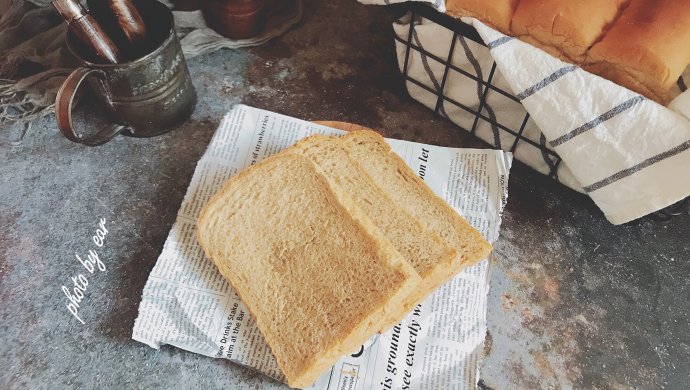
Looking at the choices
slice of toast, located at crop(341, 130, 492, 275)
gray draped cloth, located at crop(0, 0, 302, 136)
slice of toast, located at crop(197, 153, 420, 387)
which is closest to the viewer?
slice of toast, located at crop(197, 153, 420, 387)

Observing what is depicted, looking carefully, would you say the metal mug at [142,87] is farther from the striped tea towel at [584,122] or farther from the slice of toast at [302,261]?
the striped tea towel at [584,122]

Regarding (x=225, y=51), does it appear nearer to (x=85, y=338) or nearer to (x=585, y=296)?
(x=85, y=338)

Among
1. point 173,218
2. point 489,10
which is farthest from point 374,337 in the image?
point 489,10

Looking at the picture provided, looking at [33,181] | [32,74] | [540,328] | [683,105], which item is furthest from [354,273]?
[32,74]

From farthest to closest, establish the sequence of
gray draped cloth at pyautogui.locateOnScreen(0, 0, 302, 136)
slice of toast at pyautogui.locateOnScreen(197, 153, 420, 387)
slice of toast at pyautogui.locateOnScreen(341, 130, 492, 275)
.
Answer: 1. gray draped cloth at pyautogui.locateOnScreen(0, 0, 302, 136)
2. slice of toast at pyautogui.locateOnScreen(341, 130, 492, 275)
3. slice of toast at pyautogui.locateOnScreen(197, 153, 420, 387)

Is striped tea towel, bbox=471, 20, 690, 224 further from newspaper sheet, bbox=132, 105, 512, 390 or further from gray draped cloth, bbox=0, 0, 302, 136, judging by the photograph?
gray draped cloth, bbox=0, 0, 302, 136

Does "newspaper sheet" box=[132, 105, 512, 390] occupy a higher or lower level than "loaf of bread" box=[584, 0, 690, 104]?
lower

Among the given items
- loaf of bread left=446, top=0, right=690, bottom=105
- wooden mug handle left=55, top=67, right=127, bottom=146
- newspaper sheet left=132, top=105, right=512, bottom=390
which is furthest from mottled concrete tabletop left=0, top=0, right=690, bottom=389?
loaf of bread left=446, top=0, right=690, bottom=105

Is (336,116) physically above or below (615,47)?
below
